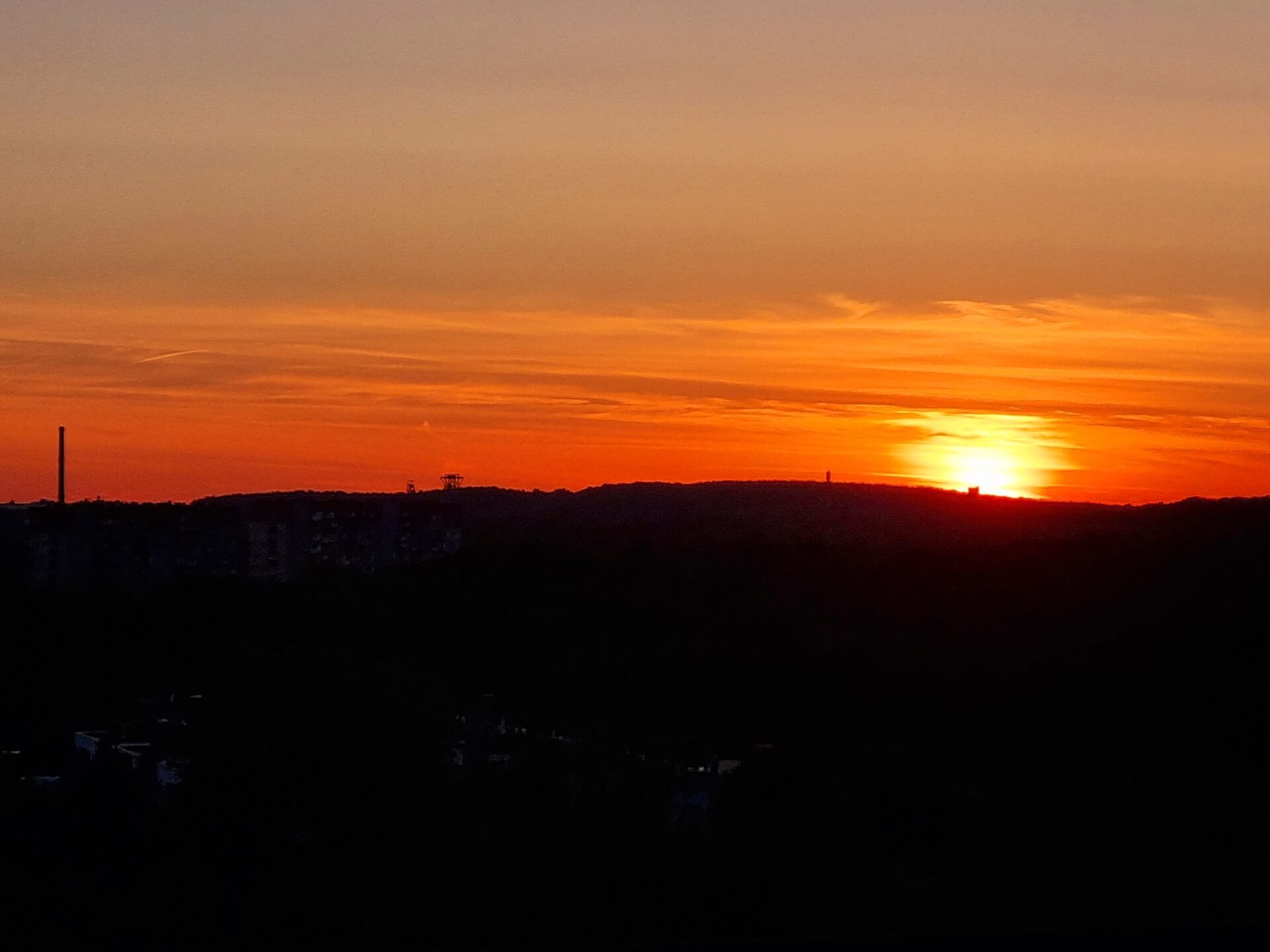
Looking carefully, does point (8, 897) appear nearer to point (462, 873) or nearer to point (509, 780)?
point (462, 873)

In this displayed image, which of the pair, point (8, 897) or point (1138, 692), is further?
point (1138, 692)

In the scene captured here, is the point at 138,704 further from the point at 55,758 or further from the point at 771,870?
the point at 771,870

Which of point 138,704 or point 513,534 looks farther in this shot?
point 513,534

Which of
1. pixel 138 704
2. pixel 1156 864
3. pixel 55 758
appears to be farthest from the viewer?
pixel 138 704

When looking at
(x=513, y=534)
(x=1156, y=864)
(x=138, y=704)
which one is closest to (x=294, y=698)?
(x=1156, y=864)

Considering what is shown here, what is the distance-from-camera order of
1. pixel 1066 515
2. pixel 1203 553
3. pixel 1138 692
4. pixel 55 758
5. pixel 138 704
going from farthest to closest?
pixel 1066 515 < pixel 1203 553 < pixel 1138 692 < pixel 138 704 < pixel 55 758

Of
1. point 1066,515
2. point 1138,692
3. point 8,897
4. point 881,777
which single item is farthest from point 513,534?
point 8,897
